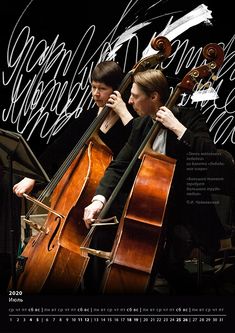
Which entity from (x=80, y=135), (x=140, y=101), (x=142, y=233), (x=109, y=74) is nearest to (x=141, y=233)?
(x=142, y=233)

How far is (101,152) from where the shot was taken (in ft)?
9.49

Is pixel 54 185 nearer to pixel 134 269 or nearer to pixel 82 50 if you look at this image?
pixel 134 269

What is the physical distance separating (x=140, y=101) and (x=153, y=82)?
11 cm

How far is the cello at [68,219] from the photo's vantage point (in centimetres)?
267

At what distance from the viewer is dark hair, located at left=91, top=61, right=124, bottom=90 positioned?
9.95 feet

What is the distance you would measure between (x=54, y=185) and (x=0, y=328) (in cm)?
86

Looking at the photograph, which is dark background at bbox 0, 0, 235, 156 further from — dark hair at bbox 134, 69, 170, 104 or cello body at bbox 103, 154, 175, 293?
cello body at bbox 103, 154, 175, 293

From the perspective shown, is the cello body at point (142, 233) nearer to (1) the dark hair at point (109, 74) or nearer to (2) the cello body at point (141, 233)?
(2) the cello body at point (141, 233)

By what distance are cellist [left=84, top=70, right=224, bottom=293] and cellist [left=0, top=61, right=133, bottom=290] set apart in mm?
118

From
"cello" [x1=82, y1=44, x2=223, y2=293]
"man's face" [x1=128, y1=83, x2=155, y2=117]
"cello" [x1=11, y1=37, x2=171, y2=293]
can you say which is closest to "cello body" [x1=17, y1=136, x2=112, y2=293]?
"cello" [x1=11, y1=37, x2=171, y2=293]

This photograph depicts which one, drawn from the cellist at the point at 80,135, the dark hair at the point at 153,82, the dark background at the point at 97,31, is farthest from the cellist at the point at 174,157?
the dark background at the point at 97,31

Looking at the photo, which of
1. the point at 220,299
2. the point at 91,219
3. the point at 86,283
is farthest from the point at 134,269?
the point at 220,299

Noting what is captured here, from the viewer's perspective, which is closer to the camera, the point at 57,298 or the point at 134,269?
the point at 134,269

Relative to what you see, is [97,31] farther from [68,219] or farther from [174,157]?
[68,219]
